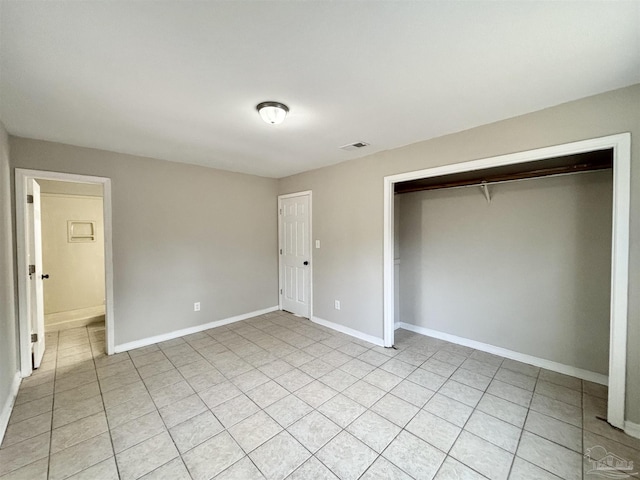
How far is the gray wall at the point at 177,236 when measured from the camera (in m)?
3.06

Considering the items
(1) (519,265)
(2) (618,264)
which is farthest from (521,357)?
(2) (618,264)

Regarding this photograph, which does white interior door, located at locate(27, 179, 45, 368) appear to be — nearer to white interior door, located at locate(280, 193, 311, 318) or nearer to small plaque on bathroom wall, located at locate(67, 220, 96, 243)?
small plaque on bathroom wall, located at locate(67, 220, 96, 243)

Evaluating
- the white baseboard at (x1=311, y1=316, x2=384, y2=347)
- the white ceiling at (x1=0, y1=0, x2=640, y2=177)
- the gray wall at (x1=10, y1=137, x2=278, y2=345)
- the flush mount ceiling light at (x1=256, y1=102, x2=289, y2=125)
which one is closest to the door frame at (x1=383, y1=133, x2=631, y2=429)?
the white ceiling at (x1=0, y1=0, x2=640, y2=177)

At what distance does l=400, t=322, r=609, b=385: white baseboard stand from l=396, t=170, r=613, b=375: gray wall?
0.16ft

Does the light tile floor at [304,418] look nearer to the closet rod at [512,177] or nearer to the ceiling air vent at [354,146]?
the closet rod at [512,177]

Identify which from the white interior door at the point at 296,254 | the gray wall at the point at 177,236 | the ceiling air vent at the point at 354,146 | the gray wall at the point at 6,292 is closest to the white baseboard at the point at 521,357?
the white interior door at the point at 296,254

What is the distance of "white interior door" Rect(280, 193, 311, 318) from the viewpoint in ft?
13.8

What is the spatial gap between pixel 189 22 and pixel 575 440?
337cm

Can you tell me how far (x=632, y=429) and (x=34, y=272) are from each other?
5.36m

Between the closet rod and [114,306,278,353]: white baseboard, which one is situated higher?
the closet rod

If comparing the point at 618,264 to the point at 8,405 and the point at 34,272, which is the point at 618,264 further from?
the point at 34,272

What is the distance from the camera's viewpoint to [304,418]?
1973mm

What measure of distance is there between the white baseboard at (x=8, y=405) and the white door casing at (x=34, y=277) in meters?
0.39

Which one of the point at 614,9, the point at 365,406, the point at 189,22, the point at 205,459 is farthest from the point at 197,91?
the point at 365,406
